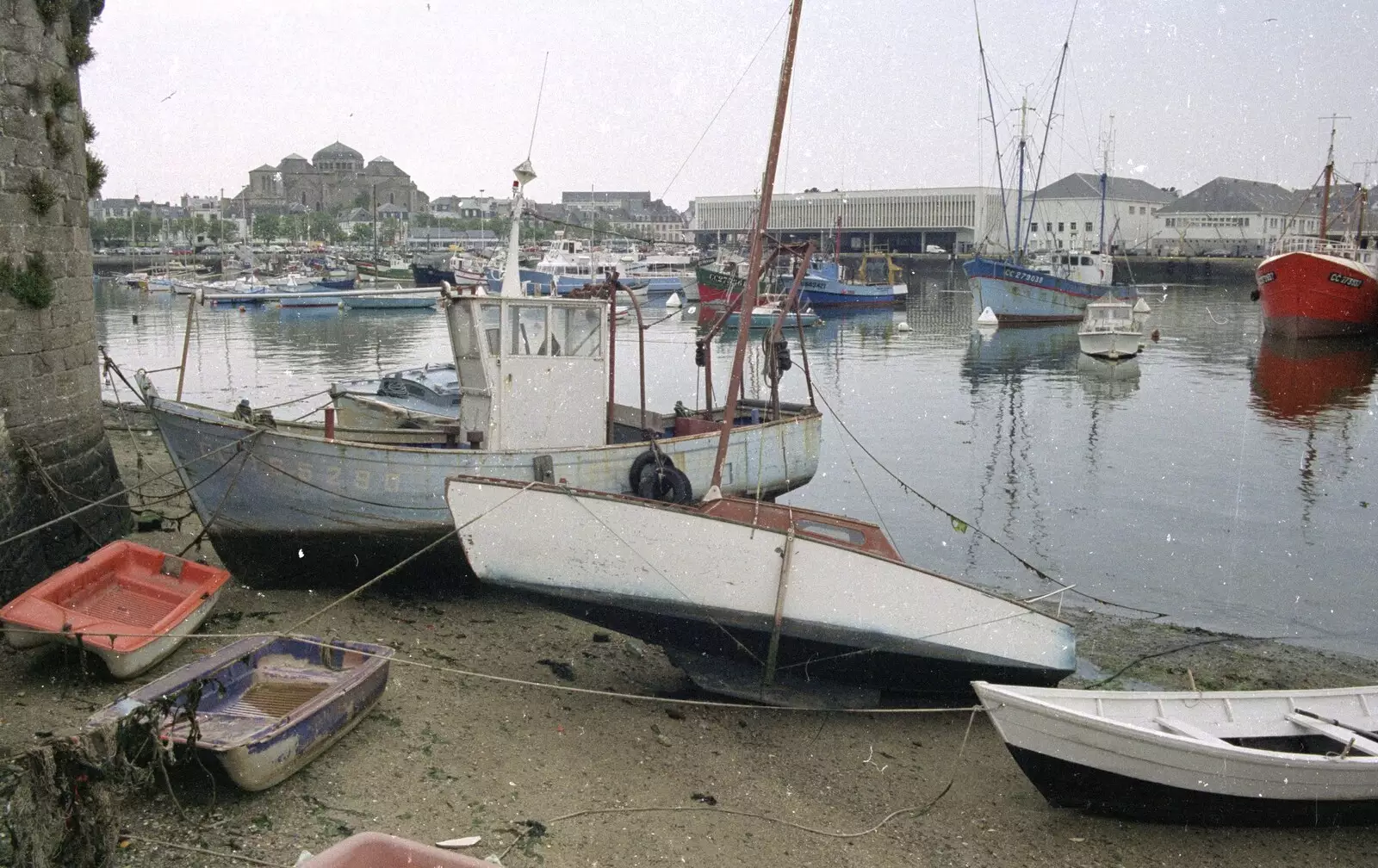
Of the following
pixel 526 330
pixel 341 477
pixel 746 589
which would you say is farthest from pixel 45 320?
pixel 746 589

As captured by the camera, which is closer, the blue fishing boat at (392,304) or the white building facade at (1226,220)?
the blue fishing boat at (392,304)

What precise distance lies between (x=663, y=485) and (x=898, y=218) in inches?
4987

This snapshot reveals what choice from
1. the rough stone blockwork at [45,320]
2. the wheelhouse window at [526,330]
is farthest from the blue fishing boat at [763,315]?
the rough stone blockwork at [45,320]

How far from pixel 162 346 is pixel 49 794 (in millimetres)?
44558

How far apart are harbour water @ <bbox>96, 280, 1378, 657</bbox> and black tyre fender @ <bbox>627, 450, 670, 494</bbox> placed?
162 inches

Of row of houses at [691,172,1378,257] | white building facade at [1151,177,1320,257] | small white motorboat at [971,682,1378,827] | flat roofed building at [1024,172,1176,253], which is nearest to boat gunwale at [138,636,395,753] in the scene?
small white motorboat at [971,682,1378,827]

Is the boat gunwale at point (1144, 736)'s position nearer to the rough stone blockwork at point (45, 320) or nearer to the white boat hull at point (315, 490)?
the white boat hull at point (315, 490)

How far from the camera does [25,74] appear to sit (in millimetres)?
9812

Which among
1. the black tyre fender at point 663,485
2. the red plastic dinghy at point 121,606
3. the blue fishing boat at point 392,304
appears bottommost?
the red plastic dinghy at point 121,606

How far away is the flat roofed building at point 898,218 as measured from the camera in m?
127

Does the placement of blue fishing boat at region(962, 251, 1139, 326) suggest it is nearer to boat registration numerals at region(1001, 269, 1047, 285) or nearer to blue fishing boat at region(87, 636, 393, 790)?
boat registration numerals at region(1001, 269, 1047, 285)

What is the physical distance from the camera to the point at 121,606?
928 cm

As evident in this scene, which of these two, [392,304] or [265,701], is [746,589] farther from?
[392,304]

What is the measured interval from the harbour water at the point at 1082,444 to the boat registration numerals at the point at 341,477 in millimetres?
7074
